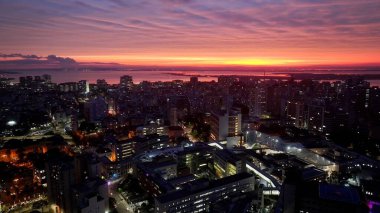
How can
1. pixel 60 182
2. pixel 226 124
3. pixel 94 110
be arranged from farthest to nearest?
1. pixel 94 110
2. pixel 226 124
3. pixel 60 182

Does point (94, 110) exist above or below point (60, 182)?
above

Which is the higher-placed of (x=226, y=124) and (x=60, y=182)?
(x=226, y=124)

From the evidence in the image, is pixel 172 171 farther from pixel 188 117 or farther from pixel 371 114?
pixel 371 114

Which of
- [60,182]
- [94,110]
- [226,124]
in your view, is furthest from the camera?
[94,110]

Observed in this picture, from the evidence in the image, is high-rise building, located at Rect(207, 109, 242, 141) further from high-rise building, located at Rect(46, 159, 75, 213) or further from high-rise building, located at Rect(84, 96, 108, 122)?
high-rise building, located at Rect(84, 96, 108, 122)

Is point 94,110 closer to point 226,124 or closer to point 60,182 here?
point 226,124

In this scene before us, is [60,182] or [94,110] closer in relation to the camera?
[60,182]

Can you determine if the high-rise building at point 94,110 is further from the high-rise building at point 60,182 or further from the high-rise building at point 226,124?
the high-rise building at point 60,182

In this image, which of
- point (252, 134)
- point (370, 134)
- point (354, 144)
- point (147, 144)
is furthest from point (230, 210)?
point (370, 134)

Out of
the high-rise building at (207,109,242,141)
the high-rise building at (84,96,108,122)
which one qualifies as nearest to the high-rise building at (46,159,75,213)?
the high-rise building at (207,109,242,141)

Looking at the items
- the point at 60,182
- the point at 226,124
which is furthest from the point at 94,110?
the point at 60,182

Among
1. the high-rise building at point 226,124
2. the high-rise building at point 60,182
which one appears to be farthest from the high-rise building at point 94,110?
the high-rise building at point 60,182
